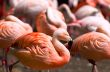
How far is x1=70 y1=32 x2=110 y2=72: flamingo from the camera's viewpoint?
19.0ft

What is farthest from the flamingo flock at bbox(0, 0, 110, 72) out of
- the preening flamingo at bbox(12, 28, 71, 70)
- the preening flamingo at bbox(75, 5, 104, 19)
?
the preening flamingo at bbox(75, 5, 104, 19)

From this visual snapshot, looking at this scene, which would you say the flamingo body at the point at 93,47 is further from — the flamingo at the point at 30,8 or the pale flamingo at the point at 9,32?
the flamingo at the point at 30,8

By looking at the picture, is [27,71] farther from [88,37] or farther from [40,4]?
[40,4]

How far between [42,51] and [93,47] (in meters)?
0.69

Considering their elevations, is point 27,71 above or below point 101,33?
below

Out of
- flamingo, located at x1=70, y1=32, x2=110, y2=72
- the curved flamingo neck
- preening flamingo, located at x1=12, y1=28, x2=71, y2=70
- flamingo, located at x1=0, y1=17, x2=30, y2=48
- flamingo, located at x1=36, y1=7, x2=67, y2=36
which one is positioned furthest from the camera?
flamingo, located at x1=36, y1=7, x2=67, y2=36

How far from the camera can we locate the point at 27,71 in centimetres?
663

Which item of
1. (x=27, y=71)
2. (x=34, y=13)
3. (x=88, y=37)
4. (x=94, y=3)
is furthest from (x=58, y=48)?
(x=94, y=3)

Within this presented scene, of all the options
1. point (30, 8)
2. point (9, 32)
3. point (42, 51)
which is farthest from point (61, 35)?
point (30, 8)

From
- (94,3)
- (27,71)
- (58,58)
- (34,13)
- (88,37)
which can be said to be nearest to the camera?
(58,58)

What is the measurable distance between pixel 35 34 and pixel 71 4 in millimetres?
5359

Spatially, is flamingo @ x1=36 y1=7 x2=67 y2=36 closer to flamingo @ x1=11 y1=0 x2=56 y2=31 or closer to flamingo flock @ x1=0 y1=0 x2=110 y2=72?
flamingo flock @ x1=0 y1=0 x2=110 y2=72

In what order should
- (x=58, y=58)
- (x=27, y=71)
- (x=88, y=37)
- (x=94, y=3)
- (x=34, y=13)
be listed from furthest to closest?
(x=94, y=3)
(x=34, y=13)
(x=27, y=71)
(x=88, y=37)
(x=58, y=58)

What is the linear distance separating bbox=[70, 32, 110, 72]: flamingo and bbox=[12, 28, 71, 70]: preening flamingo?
31cm
